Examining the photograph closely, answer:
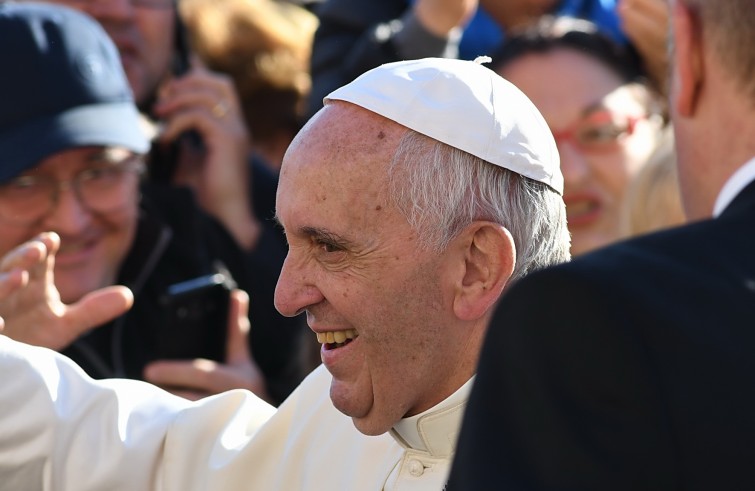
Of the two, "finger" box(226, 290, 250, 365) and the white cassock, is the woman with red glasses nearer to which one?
"finger" box(226, 290, 250, 365)

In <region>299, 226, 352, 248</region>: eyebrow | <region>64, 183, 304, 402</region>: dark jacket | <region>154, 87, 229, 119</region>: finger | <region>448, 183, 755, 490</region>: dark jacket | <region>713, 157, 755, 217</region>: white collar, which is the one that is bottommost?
<region>64, 183, 304, 402</region>: dark jacket

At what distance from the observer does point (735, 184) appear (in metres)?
1.78

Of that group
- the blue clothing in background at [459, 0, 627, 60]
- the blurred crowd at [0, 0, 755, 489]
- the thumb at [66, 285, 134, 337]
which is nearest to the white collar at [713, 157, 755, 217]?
the blurred crowd at [0, 0, 755, 489]

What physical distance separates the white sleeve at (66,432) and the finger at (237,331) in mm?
1078

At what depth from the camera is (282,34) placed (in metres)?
5.68

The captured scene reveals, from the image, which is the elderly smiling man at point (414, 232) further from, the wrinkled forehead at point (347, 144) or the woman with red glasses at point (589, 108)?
the woman with red glasses at point (589, 108)

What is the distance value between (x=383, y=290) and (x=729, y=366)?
1150 millimetres

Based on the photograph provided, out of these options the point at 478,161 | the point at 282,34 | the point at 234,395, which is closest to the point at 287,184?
the point at 478,161

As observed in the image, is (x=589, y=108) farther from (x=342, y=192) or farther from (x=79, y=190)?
(x=342, y=192)

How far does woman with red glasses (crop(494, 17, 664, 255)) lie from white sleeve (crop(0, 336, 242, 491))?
206 centimetres

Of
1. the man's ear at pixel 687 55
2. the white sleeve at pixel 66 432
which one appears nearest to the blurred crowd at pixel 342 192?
the man's ear at pixel 687 55

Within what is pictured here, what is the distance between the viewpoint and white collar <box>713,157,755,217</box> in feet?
5.80

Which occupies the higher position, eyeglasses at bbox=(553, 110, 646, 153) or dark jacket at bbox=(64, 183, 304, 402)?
eyeglasses at bbox=(553, 110, 646, 153)

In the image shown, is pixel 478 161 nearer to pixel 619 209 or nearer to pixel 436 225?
pixel 436 225
